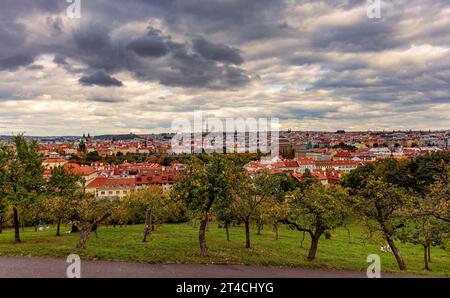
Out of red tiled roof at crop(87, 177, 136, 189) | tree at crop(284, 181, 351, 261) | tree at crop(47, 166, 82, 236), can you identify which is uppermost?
tree at crop(47, 166, 82, 236)

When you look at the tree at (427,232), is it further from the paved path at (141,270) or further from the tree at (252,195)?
the tree at (252,195)

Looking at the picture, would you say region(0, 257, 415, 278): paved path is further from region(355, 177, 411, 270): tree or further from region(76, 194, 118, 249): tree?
region(355, 177, 411, 270): tree

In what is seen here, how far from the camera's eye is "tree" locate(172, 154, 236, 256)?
772 inches

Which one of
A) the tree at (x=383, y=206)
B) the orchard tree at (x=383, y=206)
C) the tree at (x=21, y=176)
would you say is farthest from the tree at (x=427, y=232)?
the tree at (x=21, y=176)

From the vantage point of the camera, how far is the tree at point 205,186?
64.3 feet

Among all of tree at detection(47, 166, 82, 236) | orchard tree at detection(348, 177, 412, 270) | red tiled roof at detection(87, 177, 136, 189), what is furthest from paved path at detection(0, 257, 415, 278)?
red tiled roof at detection(87, 177, 136, 189)

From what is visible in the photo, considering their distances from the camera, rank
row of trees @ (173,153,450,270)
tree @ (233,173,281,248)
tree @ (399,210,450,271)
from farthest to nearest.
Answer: tree @ (233,173,281,248)
tree @ (399,210,450,271)
row of trees @ (173,153,450,270)

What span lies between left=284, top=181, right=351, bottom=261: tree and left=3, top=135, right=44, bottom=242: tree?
19.3 m

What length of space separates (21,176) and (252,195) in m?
18.0

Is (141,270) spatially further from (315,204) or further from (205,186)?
(315,204)

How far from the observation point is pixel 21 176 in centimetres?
2542

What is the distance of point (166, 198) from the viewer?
20234mm

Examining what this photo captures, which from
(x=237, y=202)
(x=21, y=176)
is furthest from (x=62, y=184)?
(x=237, y=202)
